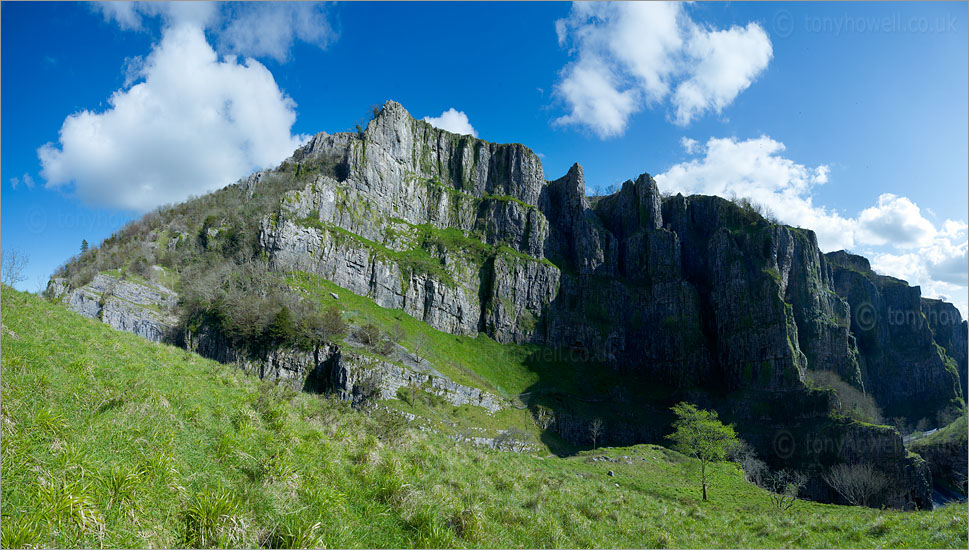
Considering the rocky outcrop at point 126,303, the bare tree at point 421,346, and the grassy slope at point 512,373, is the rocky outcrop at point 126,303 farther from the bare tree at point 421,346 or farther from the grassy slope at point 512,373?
the bare tree at point 421,346

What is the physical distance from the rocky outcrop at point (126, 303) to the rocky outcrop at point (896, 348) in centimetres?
18300

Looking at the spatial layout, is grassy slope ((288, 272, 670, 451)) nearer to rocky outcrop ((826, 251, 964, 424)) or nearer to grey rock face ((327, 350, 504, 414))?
grey rock face ((327, 350, 504, 414))

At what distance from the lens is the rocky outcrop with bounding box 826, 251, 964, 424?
12262 centimetres

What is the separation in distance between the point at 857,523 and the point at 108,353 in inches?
1008

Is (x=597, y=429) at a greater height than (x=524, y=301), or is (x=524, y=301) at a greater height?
(x=524, y=301)

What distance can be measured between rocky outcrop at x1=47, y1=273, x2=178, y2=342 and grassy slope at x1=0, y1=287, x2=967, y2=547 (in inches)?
2477

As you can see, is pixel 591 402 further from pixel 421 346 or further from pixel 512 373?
pixel 421 346

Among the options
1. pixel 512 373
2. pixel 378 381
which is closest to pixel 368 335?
pixel 378 381

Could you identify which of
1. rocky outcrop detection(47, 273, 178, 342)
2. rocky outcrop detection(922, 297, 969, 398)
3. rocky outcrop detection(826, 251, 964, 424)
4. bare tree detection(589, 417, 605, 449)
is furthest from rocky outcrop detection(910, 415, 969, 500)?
rocky outcrop detection(47, 273, 178, 342)

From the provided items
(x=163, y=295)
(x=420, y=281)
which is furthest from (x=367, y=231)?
(x=163, y=295)

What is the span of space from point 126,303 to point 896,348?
210m

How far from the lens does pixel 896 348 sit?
438 feet

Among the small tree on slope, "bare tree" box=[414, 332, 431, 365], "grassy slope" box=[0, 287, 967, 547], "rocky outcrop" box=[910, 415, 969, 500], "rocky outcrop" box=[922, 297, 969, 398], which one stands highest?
"rocky outcrop" box=[922, 297, 969, 398]

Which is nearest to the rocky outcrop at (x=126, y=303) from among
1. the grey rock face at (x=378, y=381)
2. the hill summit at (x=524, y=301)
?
the hill summit at (x=524, y=301)
